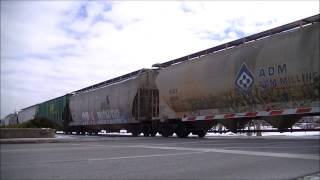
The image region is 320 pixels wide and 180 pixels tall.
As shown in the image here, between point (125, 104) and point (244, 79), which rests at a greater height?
point (244, 79)

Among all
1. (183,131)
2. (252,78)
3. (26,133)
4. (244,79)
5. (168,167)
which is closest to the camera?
(168,167)

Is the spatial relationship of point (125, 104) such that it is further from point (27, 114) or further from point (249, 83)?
point (27, 114)

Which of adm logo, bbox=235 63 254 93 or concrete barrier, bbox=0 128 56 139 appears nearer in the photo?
adm logo, bbox=235 63 254 93

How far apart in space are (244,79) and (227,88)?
118 cm

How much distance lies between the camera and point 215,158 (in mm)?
11039

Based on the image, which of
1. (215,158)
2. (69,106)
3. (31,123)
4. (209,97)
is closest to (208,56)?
(209,97)

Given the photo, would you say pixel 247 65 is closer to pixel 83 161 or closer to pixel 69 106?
pixel 83 161

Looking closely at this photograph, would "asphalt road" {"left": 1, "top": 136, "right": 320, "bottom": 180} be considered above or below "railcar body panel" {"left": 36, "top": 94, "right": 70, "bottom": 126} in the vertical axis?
below

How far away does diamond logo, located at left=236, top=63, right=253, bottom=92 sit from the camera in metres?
17.9

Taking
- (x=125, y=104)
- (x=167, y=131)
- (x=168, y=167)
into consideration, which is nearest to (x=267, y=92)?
(x=168, y=167)

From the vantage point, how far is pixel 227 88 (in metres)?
19.2

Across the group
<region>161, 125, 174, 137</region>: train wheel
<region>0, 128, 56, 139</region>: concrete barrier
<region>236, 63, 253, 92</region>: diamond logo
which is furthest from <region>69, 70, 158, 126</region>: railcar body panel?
<region>236, 63, 253, 92</region>: diamond logo

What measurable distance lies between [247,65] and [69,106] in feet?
88.2

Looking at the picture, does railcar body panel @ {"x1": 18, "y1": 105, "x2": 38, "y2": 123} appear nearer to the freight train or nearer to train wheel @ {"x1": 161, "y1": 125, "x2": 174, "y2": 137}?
the freight train
